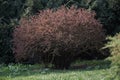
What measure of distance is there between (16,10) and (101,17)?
16.4 feet

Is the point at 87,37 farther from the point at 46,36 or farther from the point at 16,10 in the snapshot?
the point at 16,10

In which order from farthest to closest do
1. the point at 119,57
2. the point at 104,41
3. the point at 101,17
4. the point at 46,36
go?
the point at 101,17
the point at 104,41
the point at 46,36
the point at 119,57

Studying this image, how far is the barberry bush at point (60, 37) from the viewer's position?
57.3ft

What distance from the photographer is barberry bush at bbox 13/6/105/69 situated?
17453mm

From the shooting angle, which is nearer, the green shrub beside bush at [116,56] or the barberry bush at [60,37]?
the green shrub beside bush at [116,56]

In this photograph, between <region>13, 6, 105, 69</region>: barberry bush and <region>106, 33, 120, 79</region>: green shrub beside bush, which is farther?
<region>13, 6, 105, 69</region>: barberry bush

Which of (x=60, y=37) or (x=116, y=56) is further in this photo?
(x=60, y=37)

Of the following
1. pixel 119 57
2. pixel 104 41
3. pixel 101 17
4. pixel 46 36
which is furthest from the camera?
pixel 101 17

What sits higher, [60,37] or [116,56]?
[116,56]

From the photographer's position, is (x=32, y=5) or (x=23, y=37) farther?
(x=32, y=5)

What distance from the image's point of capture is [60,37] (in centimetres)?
1734

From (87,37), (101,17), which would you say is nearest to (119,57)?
(87,37)

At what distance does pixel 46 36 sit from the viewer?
57.7 ft

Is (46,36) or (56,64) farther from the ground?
(46,36)
